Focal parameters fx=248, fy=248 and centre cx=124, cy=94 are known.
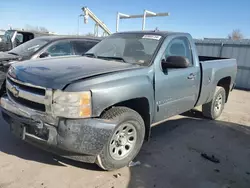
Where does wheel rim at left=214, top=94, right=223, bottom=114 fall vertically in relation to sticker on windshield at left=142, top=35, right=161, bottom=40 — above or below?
below

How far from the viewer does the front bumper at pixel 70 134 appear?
2.74 meters

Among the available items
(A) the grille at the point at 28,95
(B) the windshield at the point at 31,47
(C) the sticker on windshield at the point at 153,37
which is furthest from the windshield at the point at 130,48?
(B) the windshield at the point at 31,47

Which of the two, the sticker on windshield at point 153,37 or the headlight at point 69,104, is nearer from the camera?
the headlight at point 69,104

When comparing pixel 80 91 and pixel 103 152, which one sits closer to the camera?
pixel 80 91

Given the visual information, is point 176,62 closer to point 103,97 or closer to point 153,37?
point 153,37

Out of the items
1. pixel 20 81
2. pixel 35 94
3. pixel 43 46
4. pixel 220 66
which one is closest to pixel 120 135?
pixel 35 94

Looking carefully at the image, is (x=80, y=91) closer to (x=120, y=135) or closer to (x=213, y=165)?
(x=120, y=135)

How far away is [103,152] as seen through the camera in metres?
3.05

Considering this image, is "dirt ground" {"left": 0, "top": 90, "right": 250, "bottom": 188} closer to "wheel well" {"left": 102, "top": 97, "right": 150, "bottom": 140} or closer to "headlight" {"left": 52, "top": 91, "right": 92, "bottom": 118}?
"wheel well" {"left": 102, "top": 97, "right": 150, "bottom": 140}

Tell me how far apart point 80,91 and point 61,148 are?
0.68 metres

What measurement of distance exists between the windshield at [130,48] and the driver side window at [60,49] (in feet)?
6.95

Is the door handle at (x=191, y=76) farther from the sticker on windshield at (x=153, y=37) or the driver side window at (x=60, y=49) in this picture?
the driver side window at (x=60, y=49)

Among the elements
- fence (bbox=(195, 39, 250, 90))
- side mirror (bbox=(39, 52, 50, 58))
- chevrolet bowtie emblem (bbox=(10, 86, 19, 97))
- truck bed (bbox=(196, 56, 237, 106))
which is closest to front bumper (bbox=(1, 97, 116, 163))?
chevrolet bowtie emblem (bbox=(10, 86, 19, 97))

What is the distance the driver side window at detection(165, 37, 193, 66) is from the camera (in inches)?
161
